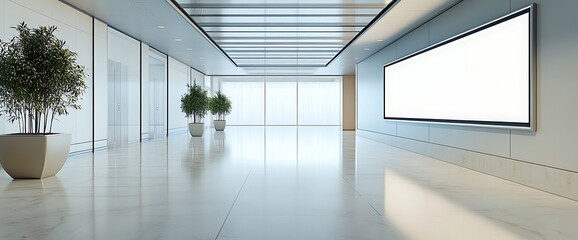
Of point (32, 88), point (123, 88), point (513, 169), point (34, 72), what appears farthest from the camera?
point (123, 88)

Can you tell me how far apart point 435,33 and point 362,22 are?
314 cm

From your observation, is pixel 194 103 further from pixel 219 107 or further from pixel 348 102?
pixel 348 102

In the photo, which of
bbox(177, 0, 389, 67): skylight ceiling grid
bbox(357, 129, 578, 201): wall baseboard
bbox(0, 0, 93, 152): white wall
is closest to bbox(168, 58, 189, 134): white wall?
bbox(177, 0, 389, 67): skylight ceiling grid

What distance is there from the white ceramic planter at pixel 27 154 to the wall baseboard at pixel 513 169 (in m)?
8.72

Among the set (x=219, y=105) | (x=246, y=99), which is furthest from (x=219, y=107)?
(x=246, y=99)

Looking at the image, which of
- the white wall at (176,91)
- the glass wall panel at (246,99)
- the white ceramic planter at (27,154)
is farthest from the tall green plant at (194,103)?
the glass wall panel at (246,99)

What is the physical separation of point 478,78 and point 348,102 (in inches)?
997

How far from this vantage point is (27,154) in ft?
27.7

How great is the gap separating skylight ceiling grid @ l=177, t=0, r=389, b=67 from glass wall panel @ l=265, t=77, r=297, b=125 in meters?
17.2

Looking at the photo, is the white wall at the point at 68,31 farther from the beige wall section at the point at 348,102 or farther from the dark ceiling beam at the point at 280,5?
the beige wall section at the point at 348,102

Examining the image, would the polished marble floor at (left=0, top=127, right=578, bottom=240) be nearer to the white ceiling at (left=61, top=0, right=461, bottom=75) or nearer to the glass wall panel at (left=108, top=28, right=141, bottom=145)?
the white ceiling at (left=61, top=0, right=461, bottom=75)

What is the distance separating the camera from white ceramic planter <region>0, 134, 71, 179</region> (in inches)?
331

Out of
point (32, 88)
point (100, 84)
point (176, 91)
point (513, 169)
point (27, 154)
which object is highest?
point (176, 91)

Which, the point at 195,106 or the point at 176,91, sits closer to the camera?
the point at 195,106
